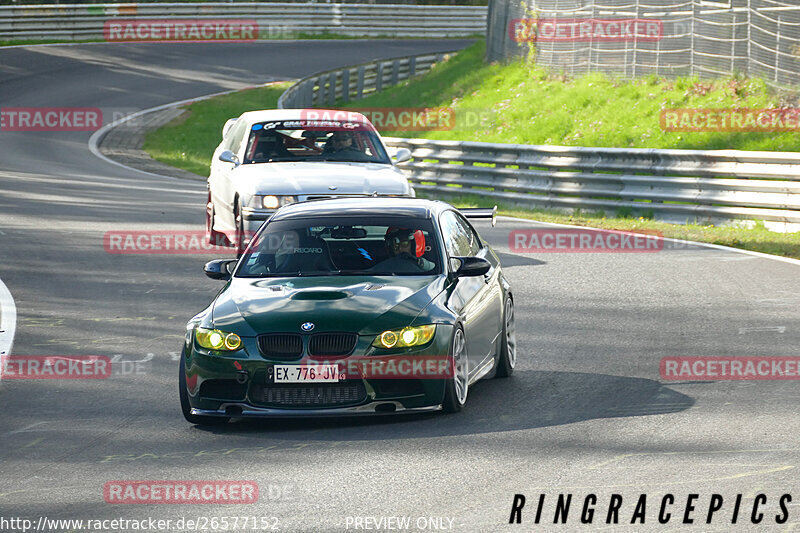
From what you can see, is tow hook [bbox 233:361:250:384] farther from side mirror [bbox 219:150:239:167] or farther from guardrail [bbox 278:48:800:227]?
guardrail [bbox 278:48:800:227]

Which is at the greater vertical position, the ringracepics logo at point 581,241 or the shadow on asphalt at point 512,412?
the shadow on asphalt at point 512,412

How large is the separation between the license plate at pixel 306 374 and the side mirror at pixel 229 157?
26.2ft

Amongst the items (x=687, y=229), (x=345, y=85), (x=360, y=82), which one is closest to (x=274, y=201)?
(x=687, y=229)

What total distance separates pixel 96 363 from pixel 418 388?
10.8ft

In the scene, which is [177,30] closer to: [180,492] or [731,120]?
[731,120]

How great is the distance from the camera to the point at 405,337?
823 cm

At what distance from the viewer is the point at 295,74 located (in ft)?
147

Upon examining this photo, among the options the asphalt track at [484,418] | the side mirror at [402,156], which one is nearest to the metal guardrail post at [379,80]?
the asphalt track at [484,418]

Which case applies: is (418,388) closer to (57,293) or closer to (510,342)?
(510,342)

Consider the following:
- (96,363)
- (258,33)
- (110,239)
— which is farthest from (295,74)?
(96,363)

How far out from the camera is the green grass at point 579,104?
2502 centimetres

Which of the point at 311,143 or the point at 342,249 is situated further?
the point at 311,143

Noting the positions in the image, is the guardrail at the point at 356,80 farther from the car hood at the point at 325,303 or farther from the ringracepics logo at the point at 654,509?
the ringracepics logo at the point at 654,509

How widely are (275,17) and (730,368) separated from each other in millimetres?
44661
